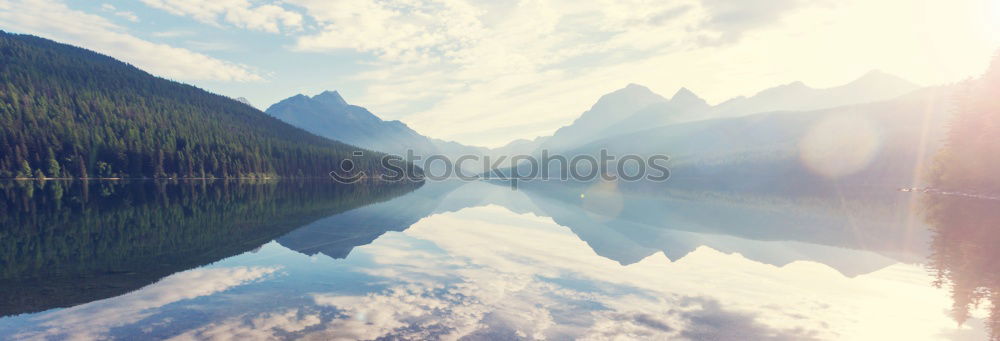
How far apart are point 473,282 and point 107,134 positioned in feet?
561

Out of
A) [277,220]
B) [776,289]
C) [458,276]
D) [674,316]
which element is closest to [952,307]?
[776,289]

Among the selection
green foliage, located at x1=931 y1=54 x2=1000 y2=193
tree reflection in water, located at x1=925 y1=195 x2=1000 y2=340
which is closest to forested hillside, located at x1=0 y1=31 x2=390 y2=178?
tree reflection in water, located at x1=925 y1=195 x2=1000 y2=340

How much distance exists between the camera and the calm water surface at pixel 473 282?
14.5 m

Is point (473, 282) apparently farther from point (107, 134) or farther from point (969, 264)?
point (107, 134)

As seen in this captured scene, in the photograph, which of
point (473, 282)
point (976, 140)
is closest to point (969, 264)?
point (473, 282)

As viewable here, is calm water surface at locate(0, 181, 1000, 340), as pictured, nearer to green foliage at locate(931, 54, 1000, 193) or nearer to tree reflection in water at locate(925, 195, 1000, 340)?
tree reflection in water at locate(925, 195, 1000, 340)

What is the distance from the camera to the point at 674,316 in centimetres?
1642

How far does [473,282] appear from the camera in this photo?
68.9 feet

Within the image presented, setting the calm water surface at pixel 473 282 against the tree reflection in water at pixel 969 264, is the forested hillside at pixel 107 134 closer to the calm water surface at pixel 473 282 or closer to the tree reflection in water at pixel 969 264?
the calm water surface at pixel 473 282

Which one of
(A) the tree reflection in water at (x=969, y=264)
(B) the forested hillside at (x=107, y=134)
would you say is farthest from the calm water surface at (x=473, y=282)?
(B) the forested hillside at (x=107, y=134)

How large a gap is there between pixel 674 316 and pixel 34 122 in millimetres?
176504

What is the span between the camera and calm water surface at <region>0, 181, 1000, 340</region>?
571 inches

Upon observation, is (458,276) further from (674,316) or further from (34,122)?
(34,122)

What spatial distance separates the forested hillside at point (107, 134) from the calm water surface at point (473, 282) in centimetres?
11511
